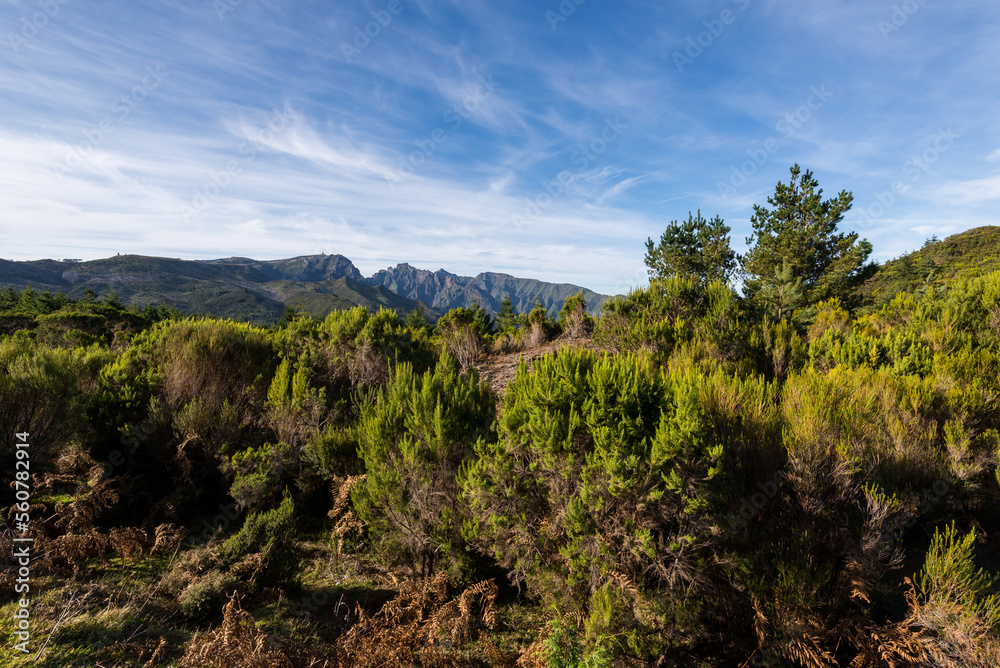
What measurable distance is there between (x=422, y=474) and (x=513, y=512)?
133cm

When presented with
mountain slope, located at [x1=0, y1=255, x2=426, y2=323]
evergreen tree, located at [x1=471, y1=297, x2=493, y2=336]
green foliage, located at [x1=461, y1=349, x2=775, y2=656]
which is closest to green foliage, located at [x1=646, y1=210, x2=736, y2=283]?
evergreen tree, located at [x1=471, y1=297, x2=493, y2=336]

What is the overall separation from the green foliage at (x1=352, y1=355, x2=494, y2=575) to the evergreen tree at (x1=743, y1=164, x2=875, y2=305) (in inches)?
847

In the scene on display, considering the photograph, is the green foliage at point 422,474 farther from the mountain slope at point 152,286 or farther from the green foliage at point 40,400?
the mountain slope at point 152,286

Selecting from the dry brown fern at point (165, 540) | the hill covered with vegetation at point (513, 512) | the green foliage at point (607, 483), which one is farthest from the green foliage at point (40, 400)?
the green foliage at point (607, 483)

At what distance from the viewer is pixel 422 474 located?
4934 mm

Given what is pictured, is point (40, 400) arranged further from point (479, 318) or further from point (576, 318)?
point (479, 318)

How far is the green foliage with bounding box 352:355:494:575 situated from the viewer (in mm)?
4895

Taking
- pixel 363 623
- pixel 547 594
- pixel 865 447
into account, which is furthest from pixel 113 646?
pixel 865 447

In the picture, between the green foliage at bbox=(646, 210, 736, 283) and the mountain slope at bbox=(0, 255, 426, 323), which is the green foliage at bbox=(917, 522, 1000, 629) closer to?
the green foliage at bbox=(646, 210, 736, 283)

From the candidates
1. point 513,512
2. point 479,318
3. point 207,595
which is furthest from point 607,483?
point 479,318

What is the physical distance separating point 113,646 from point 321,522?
3.33 meters

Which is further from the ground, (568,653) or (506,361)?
(506,361)

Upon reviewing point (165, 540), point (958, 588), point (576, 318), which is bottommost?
point (165, 540)

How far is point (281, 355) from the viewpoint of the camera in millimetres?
8680
